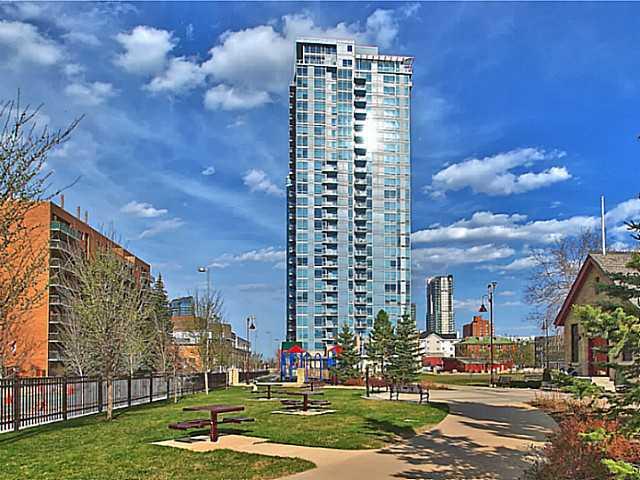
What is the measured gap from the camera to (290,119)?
387ft

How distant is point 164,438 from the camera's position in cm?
1598

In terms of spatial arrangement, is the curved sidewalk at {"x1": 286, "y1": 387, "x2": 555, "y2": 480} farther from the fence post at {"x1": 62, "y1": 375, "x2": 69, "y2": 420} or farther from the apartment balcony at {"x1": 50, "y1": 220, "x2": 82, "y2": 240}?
the apartment balcony at {"x1": 50, "y1": 220, "x2": 82, "y2": 240}

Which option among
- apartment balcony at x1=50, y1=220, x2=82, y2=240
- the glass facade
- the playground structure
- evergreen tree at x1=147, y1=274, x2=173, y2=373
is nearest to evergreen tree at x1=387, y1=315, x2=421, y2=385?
the playground structure

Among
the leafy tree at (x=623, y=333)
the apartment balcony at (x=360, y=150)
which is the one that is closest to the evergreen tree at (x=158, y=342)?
the leafy tree at (x=623, y=333)

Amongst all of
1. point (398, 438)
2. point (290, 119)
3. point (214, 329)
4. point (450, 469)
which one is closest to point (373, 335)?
point (214, 329)

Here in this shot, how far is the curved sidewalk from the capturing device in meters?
11.2

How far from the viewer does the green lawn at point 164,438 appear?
11578 millimetres

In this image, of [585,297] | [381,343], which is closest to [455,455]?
[585,297]

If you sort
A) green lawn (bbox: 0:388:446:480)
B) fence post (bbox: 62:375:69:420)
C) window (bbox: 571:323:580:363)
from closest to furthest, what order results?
green lawn (bbox: 0:388:446:480) < fence post (bbox: 62:375:69:420) < window (bbox: 571:323:580:363)

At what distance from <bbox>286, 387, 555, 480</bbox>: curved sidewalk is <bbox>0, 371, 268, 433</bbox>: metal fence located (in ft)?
33.2

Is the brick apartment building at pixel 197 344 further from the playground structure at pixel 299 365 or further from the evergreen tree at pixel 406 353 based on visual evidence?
the evergreen tree at pixel 406 353

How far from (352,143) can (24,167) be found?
317ft

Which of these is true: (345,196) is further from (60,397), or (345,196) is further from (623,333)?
(623,333)

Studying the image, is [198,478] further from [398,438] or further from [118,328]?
[118,328]
